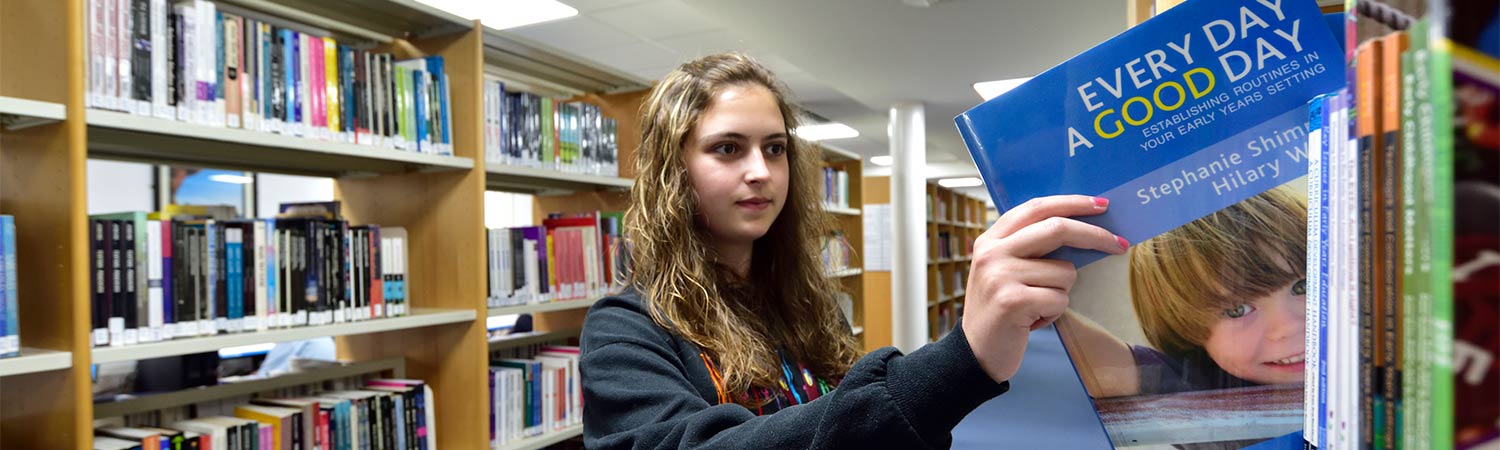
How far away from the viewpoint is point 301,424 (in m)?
1.84

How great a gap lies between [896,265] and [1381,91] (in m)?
6.09

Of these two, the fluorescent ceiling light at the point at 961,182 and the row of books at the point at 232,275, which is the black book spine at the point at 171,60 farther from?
the fluorescent ceiling light at the point at 961,182

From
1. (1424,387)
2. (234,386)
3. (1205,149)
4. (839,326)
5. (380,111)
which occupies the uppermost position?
(380,111)

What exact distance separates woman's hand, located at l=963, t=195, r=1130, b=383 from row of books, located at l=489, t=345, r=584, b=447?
6.41 feet

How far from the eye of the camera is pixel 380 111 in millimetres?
2010

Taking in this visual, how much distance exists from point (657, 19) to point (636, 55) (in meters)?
0.83

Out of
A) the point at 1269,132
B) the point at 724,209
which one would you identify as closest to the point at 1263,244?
the point at 1269,132

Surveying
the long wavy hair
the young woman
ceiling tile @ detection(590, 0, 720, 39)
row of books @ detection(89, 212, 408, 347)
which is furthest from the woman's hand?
ceiling tile @ detection(590, 0, 720, 39)

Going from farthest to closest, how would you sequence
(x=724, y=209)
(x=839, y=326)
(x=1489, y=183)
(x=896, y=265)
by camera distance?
(x=896, y=265) → (x=839, y=326) → (x=724, y=209) → (x=1489, y=183)

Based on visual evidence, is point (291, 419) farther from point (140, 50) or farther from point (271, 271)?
point (140, 50)

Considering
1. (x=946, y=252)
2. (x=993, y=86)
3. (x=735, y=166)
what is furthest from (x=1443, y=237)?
(x=946, y=252)

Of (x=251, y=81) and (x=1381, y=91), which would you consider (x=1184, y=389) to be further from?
(x=251, y=81)

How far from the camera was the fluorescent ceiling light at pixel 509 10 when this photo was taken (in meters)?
4.02

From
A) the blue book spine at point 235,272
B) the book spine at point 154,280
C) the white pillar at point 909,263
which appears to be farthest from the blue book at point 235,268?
the white pillar at point 909,263
